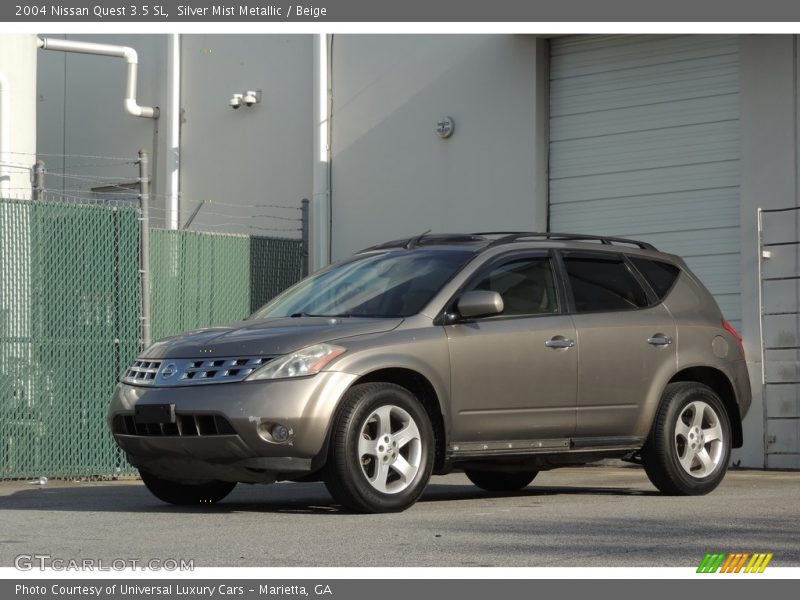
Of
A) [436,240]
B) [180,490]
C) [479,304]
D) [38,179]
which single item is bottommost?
[180,490]

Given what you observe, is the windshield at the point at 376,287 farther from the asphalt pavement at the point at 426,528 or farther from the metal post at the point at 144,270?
the metal post at the point at 144,270

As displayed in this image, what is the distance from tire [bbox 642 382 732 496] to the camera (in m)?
10.6

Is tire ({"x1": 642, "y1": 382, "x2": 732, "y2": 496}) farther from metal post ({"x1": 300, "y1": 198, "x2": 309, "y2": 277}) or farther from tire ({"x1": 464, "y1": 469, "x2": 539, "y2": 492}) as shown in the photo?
metal post ({"x1": 300, "y1": 198, "x2": 309, "y2": 277})

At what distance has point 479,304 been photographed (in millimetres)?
9578

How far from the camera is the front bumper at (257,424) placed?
29.1 feet

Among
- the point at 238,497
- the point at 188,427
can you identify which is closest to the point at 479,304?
the point at 188,427

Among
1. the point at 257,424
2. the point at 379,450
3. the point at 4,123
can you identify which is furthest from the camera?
the point at 4,123

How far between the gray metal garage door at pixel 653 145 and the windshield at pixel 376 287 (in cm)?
564

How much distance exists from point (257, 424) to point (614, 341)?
110 inches

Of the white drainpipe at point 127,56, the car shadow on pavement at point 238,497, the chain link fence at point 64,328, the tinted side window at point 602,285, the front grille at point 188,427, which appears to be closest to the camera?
the front grille at point 188,427

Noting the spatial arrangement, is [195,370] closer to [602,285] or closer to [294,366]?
[294,366]

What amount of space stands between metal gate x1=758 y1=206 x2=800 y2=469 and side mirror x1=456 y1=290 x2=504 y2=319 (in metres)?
5.65
